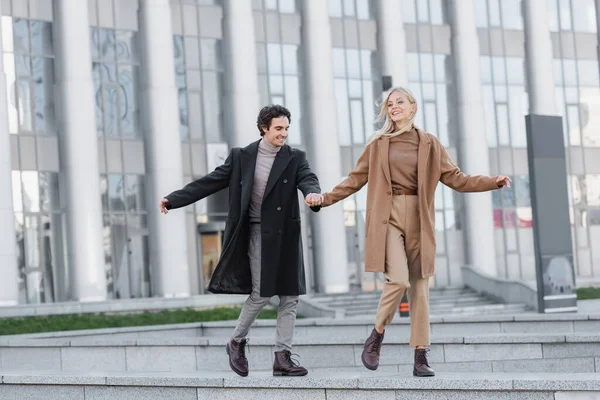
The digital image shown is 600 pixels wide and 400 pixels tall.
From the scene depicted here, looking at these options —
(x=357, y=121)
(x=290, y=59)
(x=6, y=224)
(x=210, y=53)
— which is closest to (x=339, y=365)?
(x=6, y=224)

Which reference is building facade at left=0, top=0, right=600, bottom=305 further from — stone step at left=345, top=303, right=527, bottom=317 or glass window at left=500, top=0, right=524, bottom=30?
stone step at left=345, top=303, right=527, bottom=317

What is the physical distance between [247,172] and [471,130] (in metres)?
32.6

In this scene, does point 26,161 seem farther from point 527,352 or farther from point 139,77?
point 527,352

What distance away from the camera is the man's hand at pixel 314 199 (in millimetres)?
8555

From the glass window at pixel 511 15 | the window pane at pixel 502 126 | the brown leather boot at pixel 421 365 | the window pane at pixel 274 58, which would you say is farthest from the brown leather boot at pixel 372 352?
the glass window at pixel 511 15

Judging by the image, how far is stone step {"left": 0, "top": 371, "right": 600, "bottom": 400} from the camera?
24.2ft

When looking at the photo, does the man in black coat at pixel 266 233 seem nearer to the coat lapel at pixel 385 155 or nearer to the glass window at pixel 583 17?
the coat lapel at pixel 385 155

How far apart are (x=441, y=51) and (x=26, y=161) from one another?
15873 mm

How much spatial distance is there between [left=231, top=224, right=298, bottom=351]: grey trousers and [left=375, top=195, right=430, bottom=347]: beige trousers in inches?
30.9

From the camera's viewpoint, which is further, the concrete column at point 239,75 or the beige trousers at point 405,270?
the concrete column at point 239,75

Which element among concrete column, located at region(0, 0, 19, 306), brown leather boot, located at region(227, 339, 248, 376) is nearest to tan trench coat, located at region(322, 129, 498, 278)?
brown leather boot, located at region(227, 339, 248, 376)

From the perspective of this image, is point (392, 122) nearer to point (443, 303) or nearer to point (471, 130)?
point (443, 303)

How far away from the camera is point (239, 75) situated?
3659cm

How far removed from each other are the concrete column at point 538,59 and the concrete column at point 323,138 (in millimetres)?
8643
